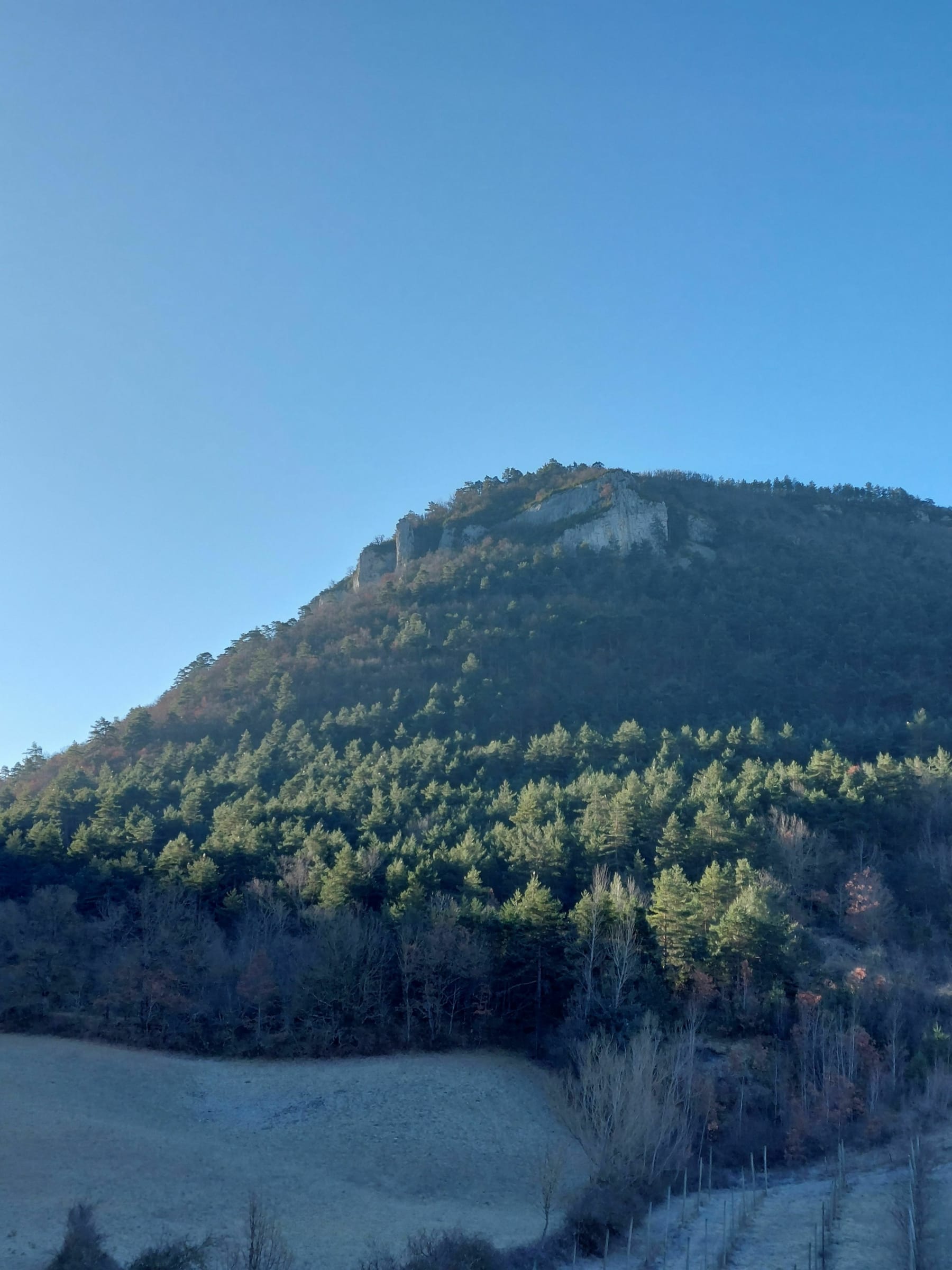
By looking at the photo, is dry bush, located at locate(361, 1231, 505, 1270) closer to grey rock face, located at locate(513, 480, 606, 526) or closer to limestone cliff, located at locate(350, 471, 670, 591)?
limestone cliff, located at locate(350, 471, 670, 591)

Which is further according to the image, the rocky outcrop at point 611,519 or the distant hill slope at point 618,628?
the rocky outcrop at point 611,519

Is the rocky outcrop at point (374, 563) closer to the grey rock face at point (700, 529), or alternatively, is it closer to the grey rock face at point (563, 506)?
the grey rock face at point (563, 506)

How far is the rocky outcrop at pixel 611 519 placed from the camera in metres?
88.3

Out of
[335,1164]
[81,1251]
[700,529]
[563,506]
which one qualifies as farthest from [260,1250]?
[563,506]

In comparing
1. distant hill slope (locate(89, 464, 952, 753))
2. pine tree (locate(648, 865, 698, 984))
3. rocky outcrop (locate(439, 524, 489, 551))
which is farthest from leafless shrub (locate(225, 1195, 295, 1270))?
rocky outcrop (locate(439, 524, 489, 551))

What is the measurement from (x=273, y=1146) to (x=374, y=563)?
252 feet

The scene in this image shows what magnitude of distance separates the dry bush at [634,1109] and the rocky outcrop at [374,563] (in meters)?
74.7

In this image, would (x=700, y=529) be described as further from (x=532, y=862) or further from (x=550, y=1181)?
(x=550, y=1181)

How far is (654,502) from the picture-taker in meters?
90.9

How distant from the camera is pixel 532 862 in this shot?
36938mm

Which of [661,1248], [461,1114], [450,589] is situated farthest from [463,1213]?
[450,589]

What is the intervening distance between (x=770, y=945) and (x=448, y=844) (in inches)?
603

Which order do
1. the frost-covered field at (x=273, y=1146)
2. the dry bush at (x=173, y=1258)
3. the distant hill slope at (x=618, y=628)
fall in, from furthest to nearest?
1. the distant hill slope at (x=618, y=628)
2. the frost-covered field at (x=273, y=1146)
3. the dry bush at (x=173, y=1258)

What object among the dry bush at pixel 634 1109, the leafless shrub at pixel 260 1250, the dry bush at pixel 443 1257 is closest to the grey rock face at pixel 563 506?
the dry bush at pixel 634 1109
